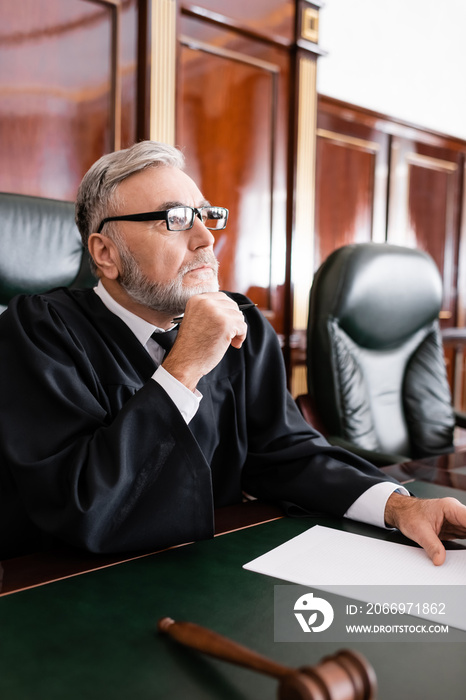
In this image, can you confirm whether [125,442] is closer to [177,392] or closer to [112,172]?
[177,392]

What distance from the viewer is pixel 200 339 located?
1.22 m

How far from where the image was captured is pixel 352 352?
2.31m

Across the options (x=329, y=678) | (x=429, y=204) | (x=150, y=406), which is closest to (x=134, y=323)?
(x=150, y=406)

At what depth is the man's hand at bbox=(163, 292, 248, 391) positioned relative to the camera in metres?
1.20

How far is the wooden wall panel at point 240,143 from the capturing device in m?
2.85

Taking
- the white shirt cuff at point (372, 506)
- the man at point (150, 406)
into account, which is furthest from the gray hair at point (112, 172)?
the white shirt cuff at point (372, 506)

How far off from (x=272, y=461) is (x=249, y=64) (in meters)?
2.28

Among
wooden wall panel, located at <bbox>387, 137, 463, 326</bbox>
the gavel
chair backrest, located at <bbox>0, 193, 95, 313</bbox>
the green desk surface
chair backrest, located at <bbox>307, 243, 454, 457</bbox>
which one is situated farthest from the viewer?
wooden wall panel, located at <bbox>387, 137, 463, 326</bbox>

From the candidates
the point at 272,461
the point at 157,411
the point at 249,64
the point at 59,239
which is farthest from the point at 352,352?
the point at 249,64

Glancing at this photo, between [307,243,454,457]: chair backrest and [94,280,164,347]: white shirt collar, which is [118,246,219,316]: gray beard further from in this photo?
[307,243,454,457]: chair backrest

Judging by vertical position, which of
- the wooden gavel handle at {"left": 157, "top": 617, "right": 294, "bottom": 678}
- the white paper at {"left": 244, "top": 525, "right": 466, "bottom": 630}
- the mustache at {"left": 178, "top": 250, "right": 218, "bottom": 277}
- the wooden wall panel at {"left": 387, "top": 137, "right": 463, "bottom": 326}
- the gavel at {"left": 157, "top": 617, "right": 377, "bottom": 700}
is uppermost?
the wooden wall panel at {"left": 387, "top": 137, "right": 463, "bottom": 326}

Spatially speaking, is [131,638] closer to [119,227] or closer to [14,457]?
[14,457]

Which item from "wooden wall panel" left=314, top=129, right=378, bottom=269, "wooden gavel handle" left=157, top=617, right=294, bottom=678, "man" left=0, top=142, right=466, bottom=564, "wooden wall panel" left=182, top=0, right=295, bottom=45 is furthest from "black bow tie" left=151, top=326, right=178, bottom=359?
"wooden wall panel" left=314, top=129, right=378, bottom=269

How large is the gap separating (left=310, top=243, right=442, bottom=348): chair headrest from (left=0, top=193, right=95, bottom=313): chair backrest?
87cm
